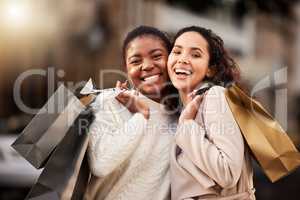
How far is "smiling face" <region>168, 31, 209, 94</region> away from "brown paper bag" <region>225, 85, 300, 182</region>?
0.12 m

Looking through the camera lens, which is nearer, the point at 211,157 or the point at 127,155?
the point at 211,157

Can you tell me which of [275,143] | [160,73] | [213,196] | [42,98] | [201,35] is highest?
[201,35]

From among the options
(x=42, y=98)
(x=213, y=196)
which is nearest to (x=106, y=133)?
(x=213, y=196)

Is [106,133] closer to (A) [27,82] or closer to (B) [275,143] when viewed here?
(B) [275,143]

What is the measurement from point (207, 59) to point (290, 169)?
45 centimetres

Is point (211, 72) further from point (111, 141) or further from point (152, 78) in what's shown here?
point (111, 141)

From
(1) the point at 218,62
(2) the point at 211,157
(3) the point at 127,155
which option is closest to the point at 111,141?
(3) the point at 127,155

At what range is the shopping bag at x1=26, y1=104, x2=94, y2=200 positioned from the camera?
1820 mm

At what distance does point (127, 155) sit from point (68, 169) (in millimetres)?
196

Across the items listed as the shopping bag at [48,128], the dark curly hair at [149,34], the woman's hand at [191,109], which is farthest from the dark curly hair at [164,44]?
the shopping bag at [48,128]

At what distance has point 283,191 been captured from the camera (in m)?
6.61

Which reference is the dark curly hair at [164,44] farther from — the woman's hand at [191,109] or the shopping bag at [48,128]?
the shopping bag at [48,128]

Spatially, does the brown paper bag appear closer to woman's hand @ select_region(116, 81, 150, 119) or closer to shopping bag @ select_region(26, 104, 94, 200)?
woman's hand @ select_region(116, 81, 150, 119)

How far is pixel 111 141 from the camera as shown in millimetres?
1852
